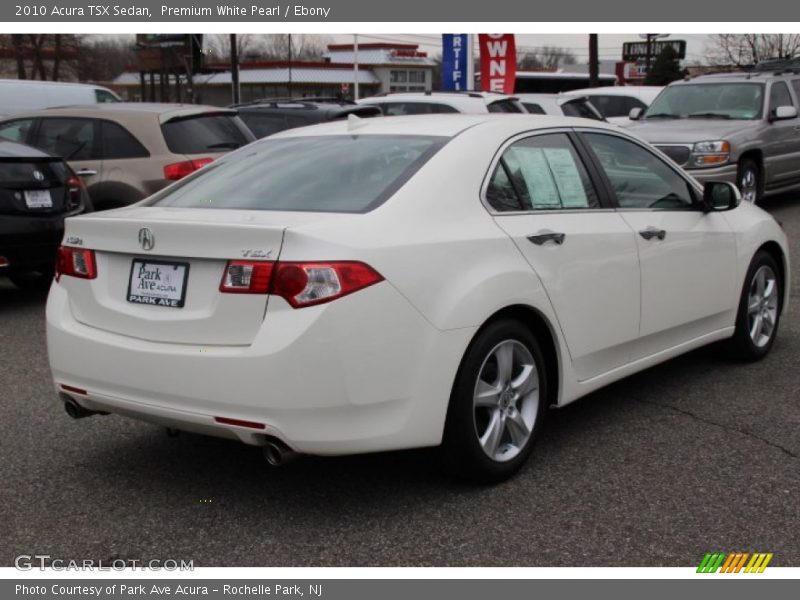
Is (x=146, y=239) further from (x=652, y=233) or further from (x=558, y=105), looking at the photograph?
(x=558, y=105)

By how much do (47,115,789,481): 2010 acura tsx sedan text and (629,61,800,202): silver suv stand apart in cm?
763

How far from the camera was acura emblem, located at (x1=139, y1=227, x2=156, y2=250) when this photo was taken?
394cm

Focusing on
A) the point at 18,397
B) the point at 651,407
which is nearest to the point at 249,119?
the point at 18,397

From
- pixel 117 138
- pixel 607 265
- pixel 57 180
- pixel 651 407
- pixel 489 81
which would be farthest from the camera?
pixel 489 81

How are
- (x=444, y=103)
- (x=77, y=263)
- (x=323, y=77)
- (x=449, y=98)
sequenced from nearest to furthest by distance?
(x=77, y=263)
(x=444, y=103)
(x=449, y=98)
(x=323, y=77)

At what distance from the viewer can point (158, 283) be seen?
3934 millimetres

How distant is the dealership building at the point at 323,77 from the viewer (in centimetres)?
7650

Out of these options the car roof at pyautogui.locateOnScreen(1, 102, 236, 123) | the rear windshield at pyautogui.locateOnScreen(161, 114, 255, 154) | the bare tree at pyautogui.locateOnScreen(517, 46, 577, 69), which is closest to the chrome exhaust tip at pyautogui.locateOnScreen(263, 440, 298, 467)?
the rear windshield at pyautogui.locateOnScreen(161, 114, 255, 154)

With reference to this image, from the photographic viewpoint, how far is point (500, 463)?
423 cm

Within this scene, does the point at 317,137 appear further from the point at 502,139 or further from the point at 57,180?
the point at 57,180

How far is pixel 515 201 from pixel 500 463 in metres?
1.15

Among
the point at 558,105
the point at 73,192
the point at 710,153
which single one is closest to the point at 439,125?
the point at 73,192

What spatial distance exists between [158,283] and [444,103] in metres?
10.1

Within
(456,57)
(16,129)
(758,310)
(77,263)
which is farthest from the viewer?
(456,57)
